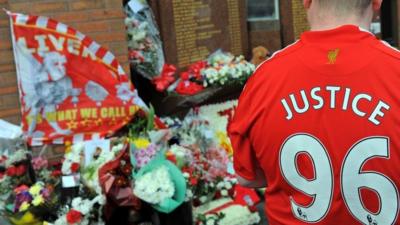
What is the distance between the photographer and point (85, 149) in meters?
4.21

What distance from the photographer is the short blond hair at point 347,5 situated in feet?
5.66

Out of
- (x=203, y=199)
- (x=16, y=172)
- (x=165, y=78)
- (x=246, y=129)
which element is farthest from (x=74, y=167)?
(x=246, y=129)

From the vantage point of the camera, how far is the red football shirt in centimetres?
164

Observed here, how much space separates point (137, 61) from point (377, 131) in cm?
345

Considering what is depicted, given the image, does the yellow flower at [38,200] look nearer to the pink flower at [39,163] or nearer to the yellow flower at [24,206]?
the yellow flower at [24,206]

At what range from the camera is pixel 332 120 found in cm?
168

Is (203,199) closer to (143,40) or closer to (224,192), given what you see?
(224,192)

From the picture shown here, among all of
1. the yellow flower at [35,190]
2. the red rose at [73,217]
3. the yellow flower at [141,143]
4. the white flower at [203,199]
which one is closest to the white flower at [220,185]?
the white flower at [203,199]

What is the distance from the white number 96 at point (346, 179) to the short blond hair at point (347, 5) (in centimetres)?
40

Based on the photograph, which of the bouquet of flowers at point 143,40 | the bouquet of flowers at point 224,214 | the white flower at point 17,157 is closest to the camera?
the white flower at point 17,157

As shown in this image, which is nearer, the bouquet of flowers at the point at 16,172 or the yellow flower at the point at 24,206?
the yellow flower at the point at 24,206

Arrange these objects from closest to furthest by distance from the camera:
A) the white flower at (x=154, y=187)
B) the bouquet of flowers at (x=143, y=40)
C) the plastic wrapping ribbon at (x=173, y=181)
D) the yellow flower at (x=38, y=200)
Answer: the white flower at (x=154, y=187), the plastic wrapping ribbon at (x=173, y=181), the yellow flower at (x=38, y=200), the bouquet of flowers at (x=143, y=40)

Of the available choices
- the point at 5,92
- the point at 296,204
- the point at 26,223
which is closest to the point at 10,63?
the point at 5,92

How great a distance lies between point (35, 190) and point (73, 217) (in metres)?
0.40
